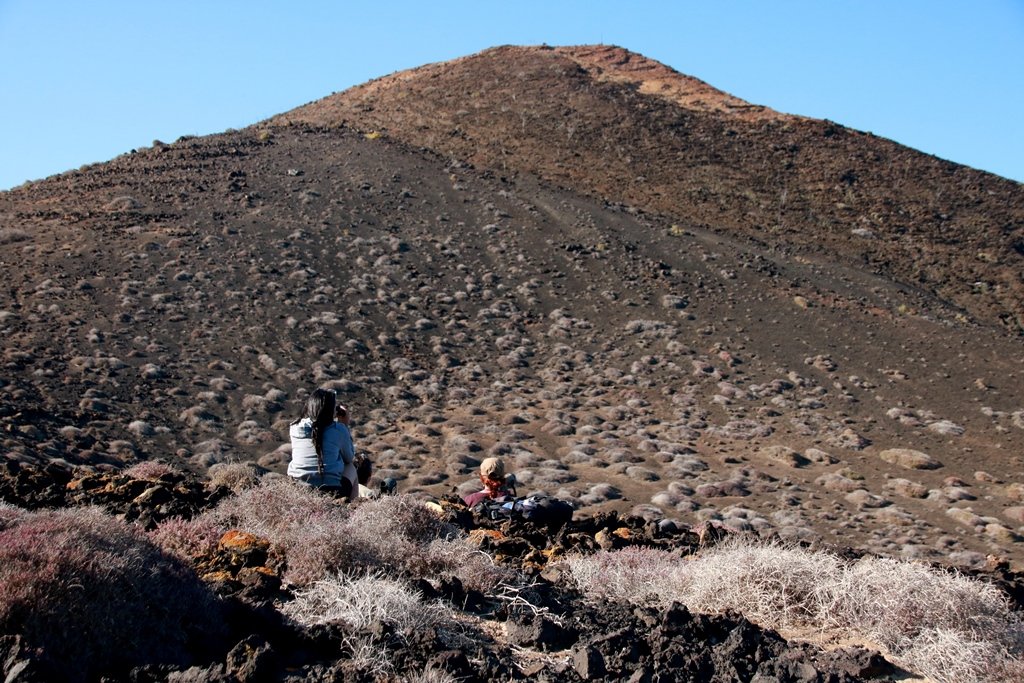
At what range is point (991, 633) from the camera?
497cm

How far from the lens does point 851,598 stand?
5367mm

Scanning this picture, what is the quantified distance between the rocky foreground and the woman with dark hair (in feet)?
3.26

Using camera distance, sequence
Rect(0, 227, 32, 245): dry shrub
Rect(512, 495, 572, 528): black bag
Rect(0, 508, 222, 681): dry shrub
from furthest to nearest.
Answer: Rect(0, 227, 32, 245): dry shrub < Rect(512, 495, 572, 528): black bag < Rect(0, 508, 222, 681): dry shrub

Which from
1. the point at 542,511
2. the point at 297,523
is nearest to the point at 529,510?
the point at 542,511

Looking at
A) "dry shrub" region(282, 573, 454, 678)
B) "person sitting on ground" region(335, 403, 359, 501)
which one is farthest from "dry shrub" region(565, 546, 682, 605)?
"person sitting on ground" region(335, 403, 359, 501)

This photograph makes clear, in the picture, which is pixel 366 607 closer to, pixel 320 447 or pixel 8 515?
pixel 8 515

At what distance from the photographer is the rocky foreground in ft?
12.5

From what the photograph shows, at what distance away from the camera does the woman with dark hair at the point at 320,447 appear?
759 cm

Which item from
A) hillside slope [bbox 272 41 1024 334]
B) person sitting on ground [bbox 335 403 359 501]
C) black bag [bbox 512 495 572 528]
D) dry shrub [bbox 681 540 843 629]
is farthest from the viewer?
hillside slope [bbox 272 41 1024 334]

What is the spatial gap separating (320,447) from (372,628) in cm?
348

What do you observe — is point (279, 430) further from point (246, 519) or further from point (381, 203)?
point (381, 203)

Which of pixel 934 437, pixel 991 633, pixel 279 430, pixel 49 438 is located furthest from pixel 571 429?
pixel 991 633

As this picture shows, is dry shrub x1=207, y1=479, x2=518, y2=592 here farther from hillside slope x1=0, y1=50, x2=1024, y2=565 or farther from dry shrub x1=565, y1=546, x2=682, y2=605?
hillside slope x1=0, y1=50, x2=1024, y2=565

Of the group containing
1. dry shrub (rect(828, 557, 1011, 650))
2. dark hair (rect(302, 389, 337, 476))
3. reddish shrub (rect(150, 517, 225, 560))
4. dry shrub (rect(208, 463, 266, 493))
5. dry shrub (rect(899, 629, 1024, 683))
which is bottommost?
dry shrub (rect(899, 629, 1024, 683))
